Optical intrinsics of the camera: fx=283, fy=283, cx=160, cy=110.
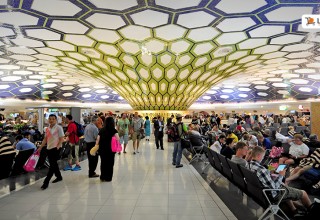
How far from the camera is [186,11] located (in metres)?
10.5

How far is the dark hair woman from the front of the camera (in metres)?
5.80

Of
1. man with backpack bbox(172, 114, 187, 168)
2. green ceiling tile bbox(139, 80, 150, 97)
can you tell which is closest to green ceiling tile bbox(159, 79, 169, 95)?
green ceiling tile bbox(139, 80, 150, 97)

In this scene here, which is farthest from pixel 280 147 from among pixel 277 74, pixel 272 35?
pixel 277 74

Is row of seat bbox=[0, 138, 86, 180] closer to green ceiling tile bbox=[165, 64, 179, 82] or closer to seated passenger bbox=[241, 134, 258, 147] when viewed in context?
seated passenger bbox=[241, 134, 258, 147]

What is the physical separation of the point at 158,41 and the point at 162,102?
30.0 ft

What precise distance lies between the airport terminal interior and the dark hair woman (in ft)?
0.33

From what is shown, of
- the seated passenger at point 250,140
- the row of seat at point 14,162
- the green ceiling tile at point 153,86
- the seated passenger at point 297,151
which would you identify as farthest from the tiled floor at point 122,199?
the green ceiling tile at point 153,86

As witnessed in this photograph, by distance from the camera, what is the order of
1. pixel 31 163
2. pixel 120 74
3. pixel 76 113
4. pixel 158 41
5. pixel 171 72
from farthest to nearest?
1. pixel 120 74
2. pixel 171 72
3. pixel 158 41
4. pixel 76 113
5. pixel 31 163

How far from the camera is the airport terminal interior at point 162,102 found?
4.19m

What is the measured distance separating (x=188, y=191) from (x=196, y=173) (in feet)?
5.52

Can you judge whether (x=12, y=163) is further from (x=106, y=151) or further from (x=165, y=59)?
(x=165, y=59)

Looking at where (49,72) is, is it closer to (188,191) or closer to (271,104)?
(188,191)

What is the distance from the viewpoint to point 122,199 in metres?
4.46

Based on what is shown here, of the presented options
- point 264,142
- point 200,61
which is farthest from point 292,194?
point 200,61
